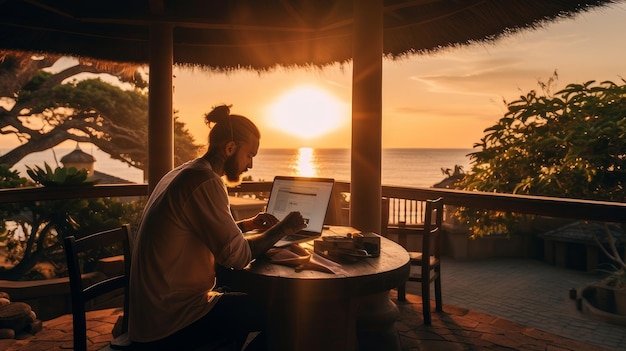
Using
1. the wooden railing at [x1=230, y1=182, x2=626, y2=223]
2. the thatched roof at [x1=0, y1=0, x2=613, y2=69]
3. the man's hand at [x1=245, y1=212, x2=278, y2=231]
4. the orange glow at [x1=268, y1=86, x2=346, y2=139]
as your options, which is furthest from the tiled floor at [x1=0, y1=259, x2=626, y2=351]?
the orange glow at [x1=268, y1=86, x2=346, y2=139]

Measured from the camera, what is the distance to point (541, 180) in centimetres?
780

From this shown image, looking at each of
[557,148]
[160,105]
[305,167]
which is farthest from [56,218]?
[305,167]

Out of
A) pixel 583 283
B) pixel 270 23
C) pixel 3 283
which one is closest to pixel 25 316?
pixel 3 283

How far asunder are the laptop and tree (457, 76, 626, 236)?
616cm

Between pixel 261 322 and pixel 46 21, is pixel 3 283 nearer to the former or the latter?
pixel 46 21

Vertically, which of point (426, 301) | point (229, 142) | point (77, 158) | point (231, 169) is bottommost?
point (426, 301)

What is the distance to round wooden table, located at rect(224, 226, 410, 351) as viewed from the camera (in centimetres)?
178

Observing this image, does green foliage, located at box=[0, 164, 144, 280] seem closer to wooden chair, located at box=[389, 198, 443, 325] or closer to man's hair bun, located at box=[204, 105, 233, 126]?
wooden chair, located at box=[389, 198, 443, 325]

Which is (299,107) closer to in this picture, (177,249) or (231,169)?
(231,169)

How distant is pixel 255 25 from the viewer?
425cm

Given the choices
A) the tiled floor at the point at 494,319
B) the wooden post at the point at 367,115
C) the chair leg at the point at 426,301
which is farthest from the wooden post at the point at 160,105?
the chair leg at the point at 426,301

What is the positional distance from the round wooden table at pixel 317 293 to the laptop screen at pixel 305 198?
0.38 meters

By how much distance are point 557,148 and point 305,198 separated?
7.19 metres

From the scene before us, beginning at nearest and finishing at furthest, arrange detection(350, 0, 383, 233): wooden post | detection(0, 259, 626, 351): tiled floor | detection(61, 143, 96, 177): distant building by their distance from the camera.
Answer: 1. detection(0, 259, 626, 351): tiled floor
2. detection(350, 0, 383, 233): wooden post
3. detection(61, 143, 96, 177): distant building
